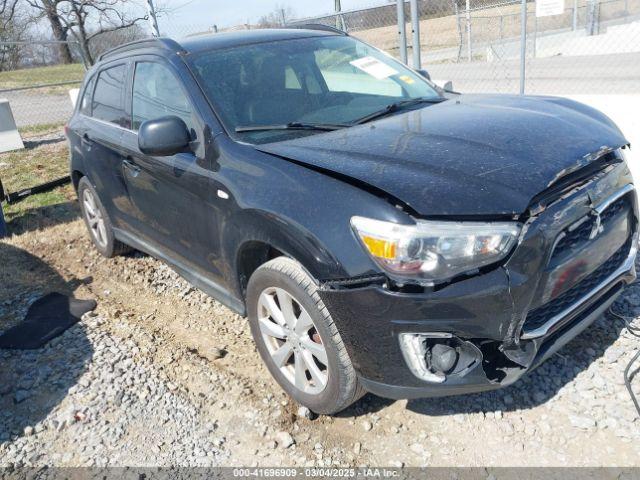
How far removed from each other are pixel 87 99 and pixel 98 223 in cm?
111

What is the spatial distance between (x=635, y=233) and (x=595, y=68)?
13.9 m

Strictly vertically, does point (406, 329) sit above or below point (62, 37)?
below

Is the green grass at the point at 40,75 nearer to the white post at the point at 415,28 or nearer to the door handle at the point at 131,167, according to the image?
the white post at the point at 415,28

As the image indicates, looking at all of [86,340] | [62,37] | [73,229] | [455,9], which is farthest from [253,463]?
[62,37]

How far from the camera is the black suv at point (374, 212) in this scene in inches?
87.2

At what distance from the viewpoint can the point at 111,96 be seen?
439cm

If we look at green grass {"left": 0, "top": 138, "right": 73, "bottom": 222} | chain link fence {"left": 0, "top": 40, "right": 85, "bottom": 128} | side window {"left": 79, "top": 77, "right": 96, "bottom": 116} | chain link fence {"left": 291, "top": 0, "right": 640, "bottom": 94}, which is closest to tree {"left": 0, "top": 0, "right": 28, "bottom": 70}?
chain link fence {"left": 0, "top": 40, "right": 85, "bottom": 128}

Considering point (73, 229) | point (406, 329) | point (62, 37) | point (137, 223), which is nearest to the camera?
point (406, 329)

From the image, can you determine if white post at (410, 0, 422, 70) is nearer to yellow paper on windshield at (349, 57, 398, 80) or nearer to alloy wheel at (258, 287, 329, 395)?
yellow paper on windshield at (349, 57, 398, 80)

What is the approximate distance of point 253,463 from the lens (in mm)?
2646

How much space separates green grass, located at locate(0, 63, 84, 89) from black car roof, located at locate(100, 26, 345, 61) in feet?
50.1

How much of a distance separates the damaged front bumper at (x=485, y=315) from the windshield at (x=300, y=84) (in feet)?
4.02

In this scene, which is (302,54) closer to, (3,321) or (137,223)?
(137,223)

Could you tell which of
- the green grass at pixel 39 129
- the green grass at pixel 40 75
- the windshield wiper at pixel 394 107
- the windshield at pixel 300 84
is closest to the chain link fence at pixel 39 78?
the green grass at pixel 40 75
